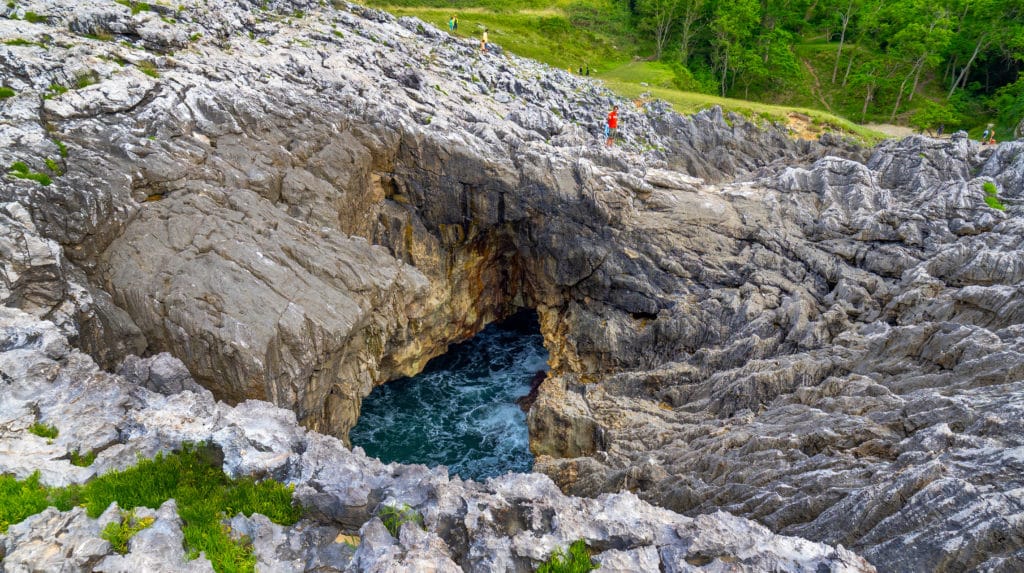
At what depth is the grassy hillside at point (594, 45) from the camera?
156 ft

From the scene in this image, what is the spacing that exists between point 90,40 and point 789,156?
46989 mm

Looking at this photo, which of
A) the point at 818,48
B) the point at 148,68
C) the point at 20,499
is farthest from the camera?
the point at 818,48

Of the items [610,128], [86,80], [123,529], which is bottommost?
[123,529]

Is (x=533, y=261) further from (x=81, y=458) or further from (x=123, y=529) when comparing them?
(x=123, y=529)

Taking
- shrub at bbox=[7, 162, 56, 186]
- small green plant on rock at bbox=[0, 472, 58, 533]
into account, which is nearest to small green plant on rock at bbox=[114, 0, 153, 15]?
shrub at bbox=[7, 162, 56, 186]

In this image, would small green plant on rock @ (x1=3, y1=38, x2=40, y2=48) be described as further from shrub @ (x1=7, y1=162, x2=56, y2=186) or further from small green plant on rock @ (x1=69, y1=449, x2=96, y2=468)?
small green plant on rock @ (x1=69, y1=449, x2=96, y2=468)

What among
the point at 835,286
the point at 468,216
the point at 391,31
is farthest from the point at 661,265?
the point at 391,31

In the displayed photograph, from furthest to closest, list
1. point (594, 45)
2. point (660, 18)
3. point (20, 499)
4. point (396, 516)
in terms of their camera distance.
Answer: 1. point (594, 45)
2. point (660, 18)
3. point (396, 516)
4. point (20, 499)

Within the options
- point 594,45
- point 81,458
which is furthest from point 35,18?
point 594,45

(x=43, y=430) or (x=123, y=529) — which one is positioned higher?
(x=43, y=430)

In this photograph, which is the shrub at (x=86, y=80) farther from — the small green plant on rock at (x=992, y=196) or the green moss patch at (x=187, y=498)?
the small green plant on rock at (x=992, y=196)

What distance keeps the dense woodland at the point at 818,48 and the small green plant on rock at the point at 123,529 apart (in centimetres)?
5562

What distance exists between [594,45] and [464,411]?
54016mm

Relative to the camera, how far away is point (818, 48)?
7100cm
